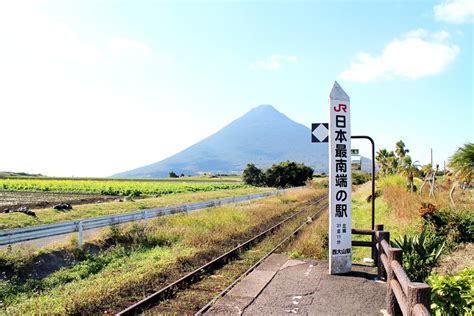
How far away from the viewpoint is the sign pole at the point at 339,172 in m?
7.49

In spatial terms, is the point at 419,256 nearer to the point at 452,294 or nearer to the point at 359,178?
the point at 452,294

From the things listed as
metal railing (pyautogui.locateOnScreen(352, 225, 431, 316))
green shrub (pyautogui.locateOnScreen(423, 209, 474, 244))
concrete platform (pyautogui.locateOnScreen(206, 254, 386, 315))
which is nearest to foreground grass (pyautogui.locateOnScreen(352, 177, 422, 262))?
green shrub (pyautogui.locateOnScreen(423, 209, 474, 244))

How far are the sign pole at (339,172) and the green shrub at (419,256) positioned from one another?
1034 millimetres

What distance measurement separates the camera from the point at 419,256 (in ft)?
25.5

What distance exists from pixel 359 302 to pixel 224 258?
453cm

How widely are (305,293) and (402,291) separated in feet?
7.80

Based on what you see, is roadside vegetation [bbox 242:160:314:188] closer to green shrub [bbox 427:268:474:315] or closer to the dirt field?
the dirt field

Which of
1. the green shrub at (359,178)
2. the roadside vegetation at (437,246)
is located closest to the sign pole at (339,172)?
the roadside vegetation at (437,246)

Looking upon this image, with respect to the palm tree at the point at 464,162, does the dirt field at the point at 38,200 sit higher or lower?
Answer: lower

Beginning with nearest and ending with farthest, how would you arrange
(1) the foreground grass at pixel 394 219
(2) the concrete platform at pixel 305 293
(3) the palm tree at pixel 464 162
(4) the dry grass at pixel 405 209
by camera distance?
1. (2) the concrete platform at pixel 305 293
2. (3) the palm tree at pixel 464 162
3. (1) the foreground grass at pixel 394 219
4. (4) the dry grass at pixel 405 209

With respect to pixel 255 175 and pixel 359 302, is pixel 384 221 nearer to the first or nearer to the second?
pixel 359 302

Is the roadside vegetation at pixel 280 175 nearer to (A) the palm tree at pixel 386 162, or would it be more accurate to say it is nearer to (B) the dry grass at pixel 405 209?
(A) the palm tree at pixel 386 162

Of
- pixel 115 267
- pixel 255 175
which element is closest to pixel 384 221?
pixel 115 267

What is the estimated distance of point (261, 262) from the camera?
9.29 metres
